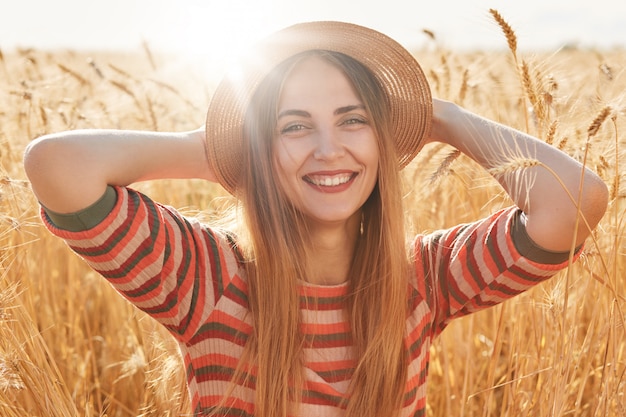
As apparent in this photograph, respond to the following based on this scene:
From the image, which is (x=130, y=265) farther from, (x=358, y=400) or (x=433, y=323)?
(x=433, y=323)

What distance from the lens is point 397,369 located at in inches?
65.5

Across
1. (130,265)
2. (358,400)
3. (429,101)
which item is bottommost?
(358,400)

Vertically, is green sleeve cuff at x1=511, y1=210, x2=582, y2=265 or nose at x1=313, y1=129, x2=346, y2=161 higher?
nose at x1=313, y1=129, x2=346, y2=161

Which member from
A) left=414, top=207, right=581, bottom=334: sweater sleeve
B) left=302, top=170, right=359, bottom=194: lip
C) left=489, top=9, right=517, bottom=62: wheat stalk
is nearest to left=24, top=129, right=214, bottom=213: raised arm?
left=302, top=170, right=359, bottom=194: lip

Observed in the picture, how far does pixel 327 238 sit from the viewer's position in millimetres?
1720

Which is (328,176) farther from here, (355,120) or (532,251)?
(532,251)

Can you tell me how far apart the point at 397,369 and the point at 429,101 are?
64 cm

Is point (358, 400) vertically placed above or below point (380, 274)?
below

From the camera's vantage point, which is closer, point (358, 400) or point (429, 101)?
point (358, 400)

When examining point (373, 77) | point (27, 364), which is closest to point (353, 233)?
point (373, 77)

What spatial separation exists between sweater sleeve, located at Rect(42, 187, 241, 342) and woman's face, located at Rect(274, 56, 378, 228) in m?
0.22

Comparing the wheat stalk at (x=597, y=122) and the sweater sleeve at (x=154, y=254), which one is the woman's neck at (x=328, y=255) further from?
the wheat stalk at (x=597, y=122)

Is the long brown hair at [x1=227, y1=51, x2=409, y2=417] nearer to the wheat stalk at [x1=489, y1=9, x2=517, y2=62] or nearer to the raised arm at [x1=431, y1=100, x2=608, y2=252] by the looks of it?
the raised arm at [x1=431, y1=100, x2=608, y2=252]

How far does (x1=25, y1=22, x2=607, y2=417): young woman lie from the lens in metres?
1.52
